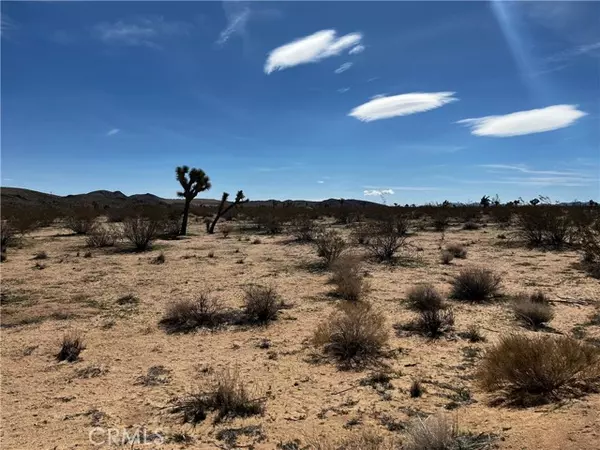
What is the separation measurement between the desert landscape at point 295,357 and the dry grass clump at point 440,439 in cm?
1

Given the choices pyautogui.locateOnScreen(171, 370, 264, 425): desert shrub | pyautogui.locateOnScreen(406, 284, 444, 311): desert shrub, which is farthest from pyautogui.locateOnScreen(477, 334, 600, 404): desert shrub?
pyautogui.locateOnScreen(406, 284, 444, 311): desert shrub

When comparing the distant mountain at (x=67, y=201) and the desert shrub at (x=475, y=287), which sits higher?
the distant mountain at (x=67, y=201)

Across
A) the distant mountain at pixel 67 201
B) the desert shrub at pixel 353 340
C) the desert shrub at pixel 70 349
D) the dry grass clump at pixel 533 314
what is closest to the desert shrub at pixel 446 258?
the dry grass clump at pixel 533 314

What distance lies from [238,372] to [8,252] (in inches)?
588

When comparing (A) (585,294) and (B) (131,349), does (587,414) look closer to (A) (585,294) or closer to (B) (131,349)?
(B) (131,349)

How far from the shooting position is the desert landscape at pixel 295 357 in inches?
170

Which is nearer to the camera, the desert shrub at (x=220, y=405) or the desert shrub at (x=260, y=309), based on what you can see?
the desert shrub at (x=220, y=405)

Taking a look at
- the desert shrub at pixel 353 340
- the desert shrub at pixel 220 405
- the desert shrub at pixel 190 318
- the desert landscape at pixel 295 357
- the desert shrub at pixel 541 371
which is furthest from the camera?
the desert shrub at pixel 190 318

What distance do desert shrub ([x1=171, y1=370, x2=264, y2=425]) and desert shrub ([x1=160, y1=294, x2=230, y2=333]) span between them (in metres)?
2.97

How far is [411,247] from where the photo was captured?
18.0 m

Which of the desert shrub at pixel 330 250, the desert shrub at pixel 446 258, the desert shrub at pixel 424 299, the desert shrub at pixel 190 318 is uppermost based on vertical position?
the desert shrub at pixel 330 250

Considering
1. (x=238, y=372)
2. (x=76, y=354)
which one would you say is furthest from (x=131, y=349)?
(x=238, y=372)

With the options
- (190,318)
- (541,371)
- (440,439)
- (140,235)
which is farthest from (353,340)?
(140,235)

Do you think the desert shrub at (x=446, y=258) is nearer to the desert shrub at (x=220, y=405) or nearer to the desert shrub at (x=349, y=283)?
the desert shrub at (x=349, y=283)
